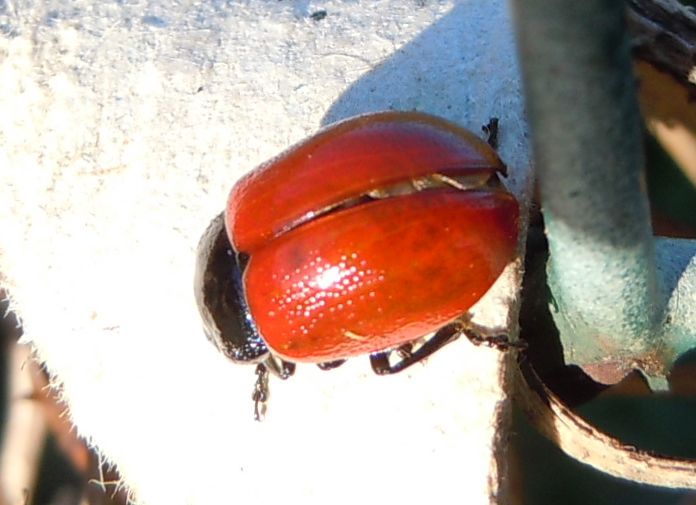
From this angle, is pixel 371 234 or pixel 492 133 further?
pixel 492 133

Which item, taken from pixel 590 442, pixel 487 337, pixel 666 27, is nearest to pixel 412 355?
pixel 487 337

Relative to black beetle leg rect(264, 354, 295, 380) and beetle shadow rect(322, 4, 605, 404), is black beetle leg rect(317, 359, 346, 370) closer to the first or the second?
black beetle leg rect(264, 354, 295, 380)

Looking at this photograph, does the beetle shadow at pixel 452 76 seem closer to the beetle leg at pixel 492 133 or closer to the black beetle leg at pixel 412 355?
the beetle leg at pixel 492 133

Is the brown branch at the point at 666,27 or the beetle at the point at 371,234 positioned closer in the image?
the beetle at the point at 371,234

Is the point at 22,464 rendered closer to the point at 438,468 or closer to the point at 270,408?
the point at 270,408

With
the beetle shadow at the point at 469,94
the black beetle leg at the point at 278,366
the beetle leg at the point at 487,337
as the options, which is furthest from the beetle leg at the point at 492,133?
the black beetle leg at the point at 278,366

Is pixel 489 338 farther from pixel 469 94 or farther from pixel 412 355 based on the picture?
pixel 469 94
